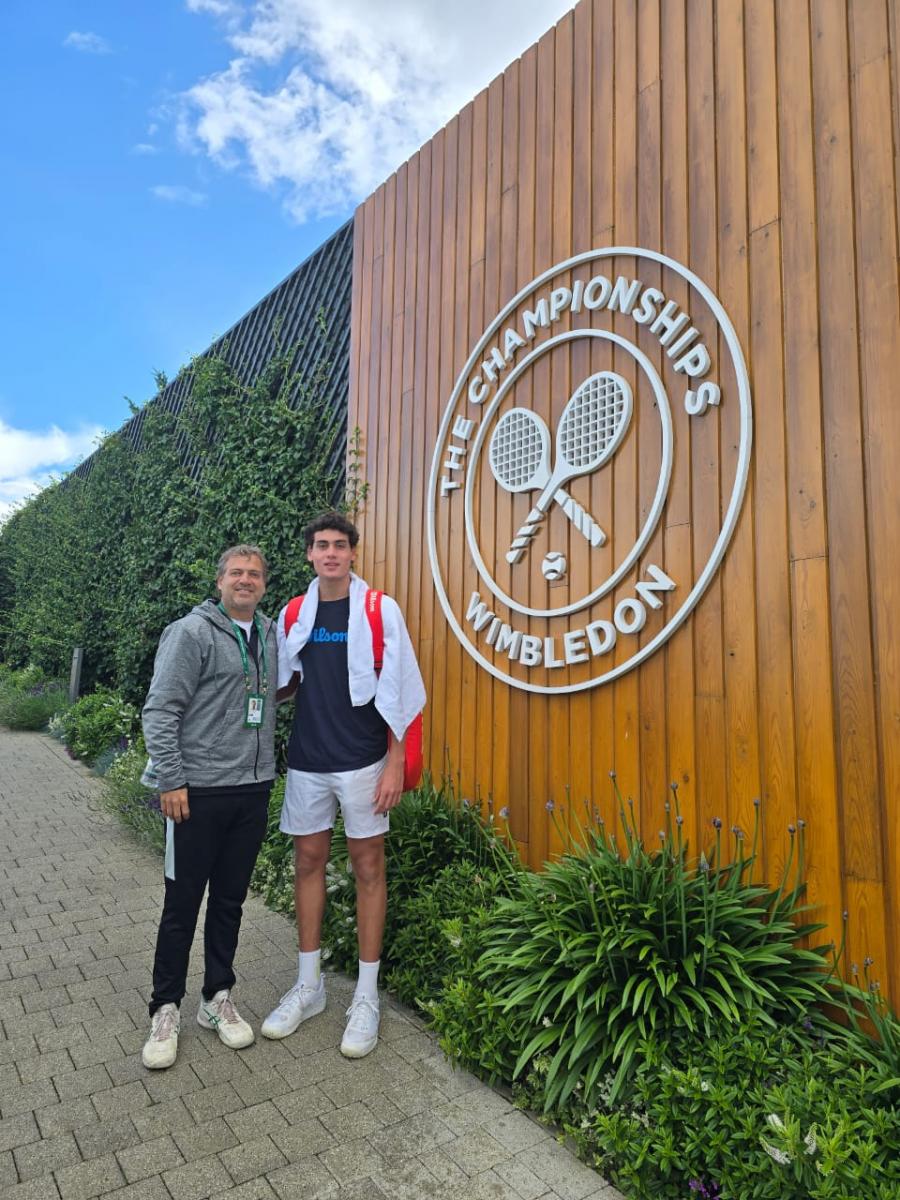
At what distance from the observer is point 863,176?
2.44m

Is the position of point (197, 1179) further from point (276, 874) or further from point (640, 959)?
point (276, 874)

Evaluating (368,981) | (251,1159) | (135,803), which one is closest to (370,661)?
(368,981)

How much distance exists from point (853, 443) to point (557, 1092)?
211cm

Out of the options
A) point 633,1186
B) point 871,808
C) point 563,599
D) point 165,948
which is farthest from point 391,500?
point 633,1186

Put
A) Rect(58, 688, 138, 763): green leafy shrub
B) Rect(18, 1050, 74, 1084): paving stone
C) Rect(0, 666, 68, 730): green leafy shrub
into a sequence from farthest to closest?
Rect(0, 666, 68, 730): green leafy shrub, Rect(58, 688, 138, 763): green leafy shrub, Rect(18, 1050, 74, 1084): paving stone

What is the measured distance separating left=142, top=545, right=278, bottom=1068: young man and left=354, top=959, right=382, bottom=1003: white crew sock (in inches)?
16.1

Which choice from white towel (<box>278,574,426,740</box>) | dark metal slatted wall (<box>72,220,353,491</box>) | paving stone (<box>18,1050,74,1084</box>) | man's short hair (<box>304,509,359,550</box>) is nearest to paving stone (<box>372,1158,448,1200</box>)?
paving stone (<box>18,1050,74,1084</box>)

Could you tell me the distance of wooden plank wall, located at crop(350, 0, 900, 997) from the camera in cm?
236

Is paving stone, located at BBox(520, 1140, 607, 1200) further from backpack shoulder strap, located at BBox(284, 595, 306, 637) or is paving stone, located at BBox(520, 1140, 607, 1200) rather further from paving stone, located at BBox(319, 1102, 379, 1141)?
backpack shoulder strap, located at BBox(284, 595, 306, 637)

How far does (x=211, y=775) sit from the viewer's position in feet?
8.86

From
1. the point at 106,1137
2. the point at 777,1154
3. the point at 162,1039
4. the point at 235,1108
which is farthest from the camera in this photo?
the point at 162,1039

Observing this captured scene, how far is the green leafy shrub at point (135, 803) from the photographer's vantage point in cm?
516

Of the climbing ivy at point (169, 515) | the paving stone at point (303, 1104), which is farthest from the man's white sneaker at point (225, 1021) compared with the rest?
the climbing ivy at point (169, 515)

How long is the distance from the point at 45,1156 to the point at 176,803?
0.98 metres
